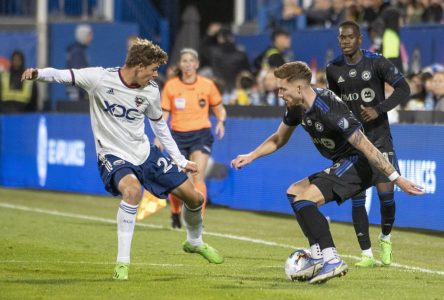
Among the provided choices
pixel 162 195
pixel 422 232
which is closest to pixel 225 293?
pixel 162 195

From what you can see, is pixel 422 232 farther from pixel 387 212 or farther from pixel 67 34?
pixel 67 34

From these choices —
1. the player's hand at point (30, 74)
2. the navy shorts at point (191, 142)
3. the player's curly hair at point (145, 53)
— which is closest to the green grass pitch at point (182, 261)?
the navy shorts at point (191, 142)

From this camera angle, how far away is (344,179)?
10641 mm

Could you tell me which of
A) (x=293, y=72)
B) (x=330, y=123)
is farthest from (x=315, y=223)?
(x=293, y=72)

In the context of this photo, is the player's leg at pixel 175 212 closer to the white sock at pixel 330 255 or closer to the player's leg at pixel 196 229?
the player's leg at pixel 196 229

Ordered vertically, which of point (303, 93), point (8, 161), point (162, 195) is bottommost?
point (8, 161)

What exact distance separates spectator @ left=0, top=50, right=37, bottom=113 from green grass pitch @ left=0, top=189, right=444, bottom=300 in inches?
261

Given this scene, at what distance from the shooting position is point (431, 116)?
1616cm

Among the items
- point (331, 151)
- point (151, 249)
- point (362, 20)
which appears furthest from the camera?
point (362, 20)

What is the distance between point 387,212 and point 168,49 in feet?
63.6

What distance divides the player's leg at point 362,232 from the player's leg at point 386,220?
0.13 meters

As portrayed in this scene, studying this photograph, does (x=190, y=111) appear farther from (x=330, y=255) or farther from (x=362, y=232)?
(x=330, y=255)

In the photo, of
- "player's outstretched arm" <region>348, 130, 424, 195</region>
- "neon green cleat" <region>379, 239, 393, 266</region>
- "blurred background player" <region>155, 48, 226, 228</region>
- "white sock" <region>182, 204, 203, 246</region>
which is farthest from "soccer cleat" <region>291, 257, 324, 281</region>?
"blurred background player" <region>155, 48, 226, 228</region>

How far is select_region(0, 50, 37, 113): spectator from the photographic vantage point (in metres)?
25.4
